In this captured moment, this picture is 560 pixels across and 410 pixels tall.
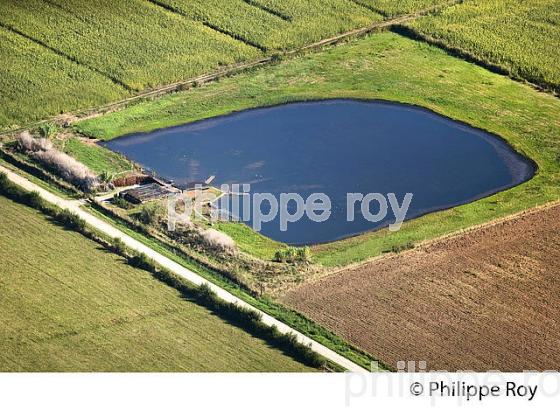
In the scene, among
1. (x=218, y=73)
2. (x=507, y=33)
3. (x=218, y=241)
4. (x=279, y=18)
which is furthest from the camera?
(x=279, y=18)

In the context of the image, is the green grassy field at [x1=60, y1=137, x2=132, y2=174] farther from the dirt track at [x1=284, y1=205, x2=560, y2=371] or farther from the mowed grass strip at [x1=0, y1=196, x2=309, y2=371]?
the dirt track at [x1=284, y1=205, x2=560, y2=371]

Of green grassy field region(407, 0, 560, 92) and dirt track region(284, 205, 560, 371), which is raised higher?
green grassy field region(407, 0, 560, 92)

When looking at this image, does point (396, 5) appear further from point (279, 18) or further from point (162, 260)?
point (162, 260)

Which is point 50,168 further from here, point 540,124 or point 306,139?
point 540,124

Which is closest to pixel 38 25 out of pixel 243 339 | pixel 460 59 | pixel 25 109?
pixel 25 109

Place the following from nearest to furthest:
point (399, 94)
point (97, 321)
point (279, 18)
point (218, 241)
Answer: point (97, 321)
point (218, 241)
point (399, 94)
point (279, 18)

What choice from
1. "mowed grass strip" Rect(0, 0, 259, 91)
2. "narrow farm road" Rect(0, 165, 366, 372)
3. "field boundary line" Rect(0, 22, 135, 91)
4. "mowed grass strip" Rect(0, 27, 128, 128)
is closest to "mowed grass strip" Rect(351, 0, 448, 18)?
"mowed grass strip" Rect(0, 0, 259, 91)

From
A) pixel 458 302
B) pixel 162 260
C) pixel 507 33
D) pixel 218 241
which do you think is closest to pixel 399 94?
pixel 507 33
